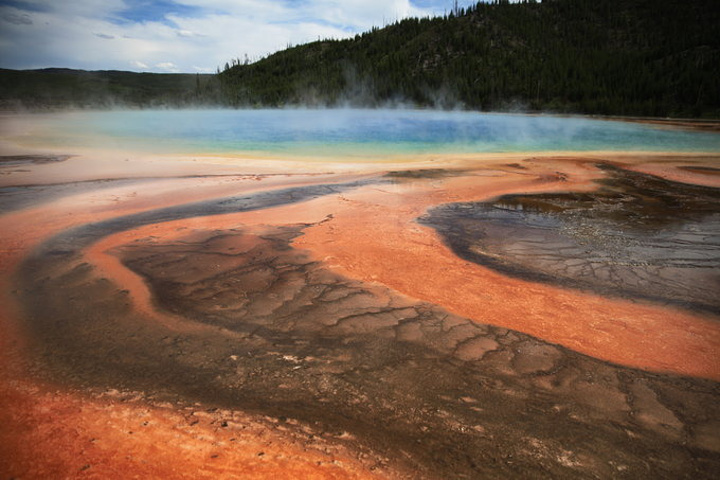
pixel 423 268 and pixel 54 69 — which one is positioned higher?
pixel 54 69

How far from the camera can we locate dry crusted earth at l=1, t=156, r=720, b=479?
2.28 metres

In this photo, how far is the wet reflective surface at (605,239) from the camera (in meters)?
4.58

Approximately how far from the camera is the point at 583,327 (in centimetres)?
362

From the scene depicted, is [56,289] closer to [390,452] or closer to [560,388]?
[390,452]

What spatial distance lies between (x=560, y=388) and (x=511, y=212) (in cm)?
530

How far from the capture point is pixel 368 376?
2.94 metres

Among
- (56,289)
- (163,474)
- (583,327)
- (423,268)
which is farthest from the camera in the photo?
(423,268)

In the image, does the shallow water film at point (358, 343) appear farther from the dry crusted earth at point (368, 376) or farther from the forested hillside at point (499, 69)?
the forested hillside at point (499, 69)

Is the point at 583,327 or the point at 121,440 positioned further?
the point at 583,327

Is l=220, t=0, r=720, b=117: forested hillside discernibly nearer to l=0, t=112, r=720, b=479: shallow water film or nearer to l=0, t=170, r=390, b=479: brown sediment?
l=0, t=112, r=720, b=479: shallow water film

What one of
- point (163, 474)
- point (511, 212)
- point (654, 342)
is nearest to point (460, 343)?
point (654, 342)

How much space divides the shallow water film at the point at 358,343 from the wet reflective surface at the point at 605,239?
0.05 meters

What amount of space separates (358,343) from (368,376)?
1.47ft

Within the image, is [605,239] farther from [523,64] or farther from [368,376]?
[523,64]
